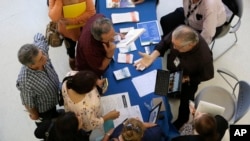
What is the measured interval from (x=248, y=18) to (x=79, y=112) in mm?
3292

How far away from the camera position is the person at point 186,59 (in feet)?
9.64

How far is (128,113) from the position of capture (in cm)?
307

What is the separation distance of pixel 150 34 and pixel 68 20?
0.94 metres

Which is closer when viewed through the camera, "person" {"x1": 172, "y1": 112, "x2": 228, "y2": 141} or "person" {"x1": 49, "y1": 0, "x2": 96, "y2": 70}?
"person" {"x1": 172, "y1": 112, "x2": 228, "y2": 141}

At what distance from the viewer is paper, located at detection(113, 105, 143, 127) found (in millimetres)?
3048

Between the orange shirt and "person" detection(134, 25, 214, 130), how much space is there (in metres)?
0.73

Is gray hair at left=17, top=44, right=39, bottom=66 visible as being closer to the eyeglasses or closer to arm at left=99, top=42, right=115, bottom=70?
arm at left=99, top=42, right=115, bottom=70

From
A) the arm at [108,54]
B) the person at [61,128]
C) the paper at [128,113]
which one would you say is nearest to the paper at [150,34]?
the arm at [108,54]

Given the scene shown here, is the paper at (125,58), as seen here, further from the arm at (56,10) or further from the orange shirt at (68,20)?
the arm at (56,10)

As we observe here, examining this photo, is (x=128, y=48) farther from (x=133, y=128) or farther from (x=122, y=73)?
(x=133, y=128)

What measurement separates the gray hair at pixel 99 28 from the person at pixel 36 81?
510mm

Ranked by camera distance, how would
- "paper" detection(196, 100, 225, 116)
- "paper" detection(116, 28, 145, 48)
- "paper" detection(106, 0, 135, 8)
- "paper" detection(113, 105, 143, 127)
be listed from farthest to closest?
1. "paper" detection(106, 0, 135, 8)
2. "paper" detection(116, 28, 145, 48)
3. "paper" detection(113, 105, 143, 127)
4. "paper" detection(196, 100, 225, 116)

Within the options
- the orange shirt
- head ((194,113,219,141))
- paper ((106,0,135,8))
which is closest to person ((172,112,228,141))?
head ((194,113,219,141))

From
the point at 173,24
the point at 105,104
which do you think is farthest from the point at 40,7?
the point at 105,104
